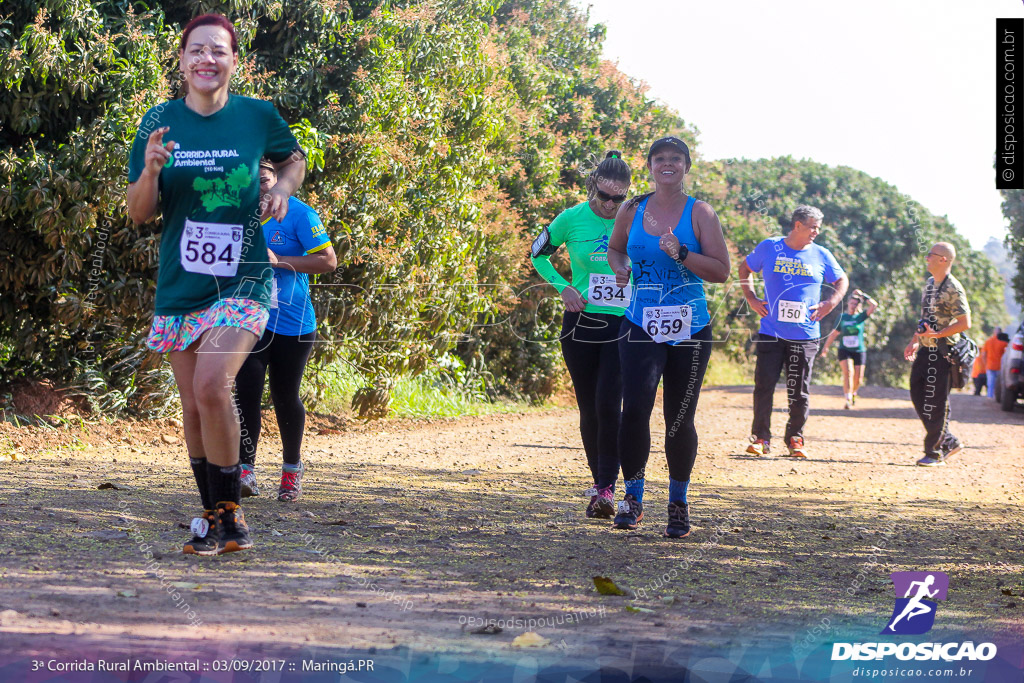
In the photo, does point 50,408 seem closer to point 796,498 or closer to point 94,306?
point 94,306

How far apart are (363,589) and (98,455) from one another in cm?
477

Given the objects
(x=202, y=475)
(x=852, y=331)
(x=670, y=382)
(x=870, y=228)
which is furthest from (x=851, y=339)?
(x=870, y=228)

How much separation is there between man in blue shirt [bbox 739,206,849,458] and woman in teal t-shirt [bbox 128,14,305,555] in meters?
5.98

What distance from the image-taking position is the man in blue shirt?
9.71 meters

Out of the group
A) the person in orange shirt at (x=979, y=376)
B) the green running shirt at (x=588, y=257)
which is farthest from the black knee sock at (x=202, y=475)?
the person in orange shirt at (x=979, y=376)

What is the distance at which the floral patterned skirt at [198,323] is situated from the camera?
4.55 meters

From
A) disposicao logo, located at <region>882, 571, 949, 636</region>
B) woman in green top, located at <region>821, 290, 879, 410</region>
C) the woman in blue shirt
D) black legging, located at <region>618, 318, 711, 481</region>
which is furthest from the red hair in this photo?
woman in green top, located at <region>821, 290, 879, 410</region>

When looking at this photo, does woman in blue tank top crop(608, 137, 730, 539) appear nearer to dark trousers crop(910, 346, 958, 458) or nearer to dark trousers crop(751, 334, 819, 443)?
dark trousers crop(751, 334, 819, 443)

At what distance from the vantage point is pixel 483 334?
15.4 m

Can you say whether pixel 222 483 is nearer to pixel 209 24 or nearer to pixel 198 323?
pixel 198 323

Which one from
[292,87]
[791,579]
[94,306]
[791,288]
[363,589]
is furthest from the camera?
[292,87]

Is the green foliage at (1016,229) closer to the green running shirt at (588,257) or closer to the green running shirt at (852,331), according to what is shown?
the green running shirt at (852,331)

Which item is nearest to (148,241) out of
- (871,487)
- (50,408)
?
(50,408)

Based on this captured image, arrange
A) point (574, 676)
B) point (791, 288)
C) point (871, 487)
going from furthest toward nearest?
point (791, 288) → point (871, 487) → point (574, 676)
